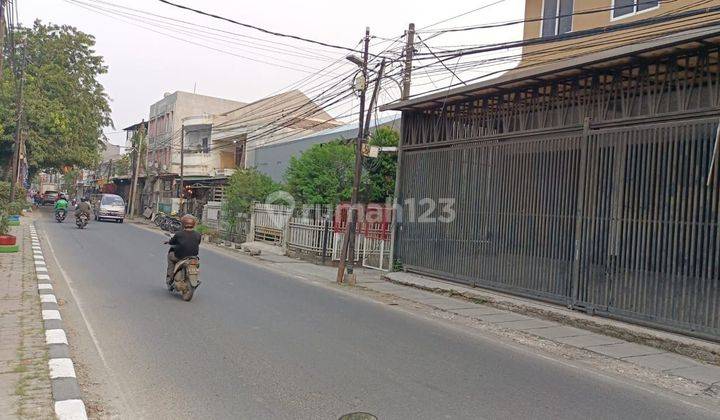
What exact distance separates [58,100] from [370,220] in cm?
2870

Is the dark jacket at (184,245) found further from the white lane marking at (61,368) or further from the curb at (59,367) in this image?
the white lane marking at (61,368)

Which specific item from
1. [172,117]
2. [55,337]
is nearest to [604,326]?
[55,337]

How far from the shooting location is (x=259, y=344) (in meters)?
6.70

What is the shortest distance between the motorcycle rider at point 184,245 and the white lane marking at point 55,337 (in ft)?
10.3

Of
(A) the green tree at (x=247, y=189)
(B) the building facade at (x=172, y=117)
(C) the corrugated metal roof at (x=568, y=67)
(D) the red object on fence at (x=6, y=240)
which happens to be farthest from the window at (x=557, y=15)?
(B) the building facade at (x=172, y=117)

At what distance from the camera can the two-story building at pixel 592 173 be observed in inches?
324

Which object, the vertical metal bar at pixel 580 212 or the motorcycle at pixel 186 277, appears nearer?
the motorcycle at pixel 186 277

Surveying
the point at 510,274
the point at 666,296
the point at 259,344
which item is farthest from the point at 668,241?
the point at 259,344

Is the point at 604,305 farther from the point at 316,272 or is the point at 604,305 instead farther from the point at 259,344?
the point at 316,272

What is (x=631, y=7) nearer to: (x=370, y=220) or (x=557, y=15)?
(x=557, y=15)

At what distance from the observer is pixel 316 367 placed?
5824mm

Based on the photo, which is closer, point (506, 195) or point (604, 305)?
point (604, 305)

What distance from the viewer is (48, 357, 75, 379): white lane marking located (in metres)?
5.06

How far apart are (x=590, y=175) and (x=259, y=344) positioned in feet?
21.4
